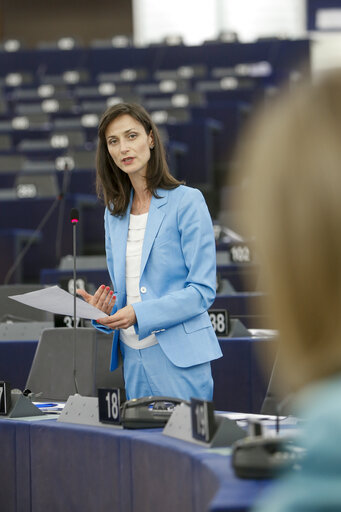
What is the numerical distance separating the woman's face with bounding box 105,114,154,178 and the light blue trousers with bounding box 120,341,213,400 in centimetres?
46

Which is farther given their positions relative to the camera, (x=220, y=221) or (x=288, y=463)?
(x=220, y=221)

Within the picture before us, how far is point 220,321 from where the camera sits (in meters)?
4.16

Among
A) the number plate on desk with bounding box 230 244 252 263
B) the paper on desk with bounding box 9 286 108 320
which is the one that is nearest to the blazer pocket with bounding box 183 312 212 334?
the paper on desk with bounding box 9 286 108 320

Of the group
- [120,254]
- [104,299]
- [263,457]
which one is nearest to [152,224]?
[120,254]

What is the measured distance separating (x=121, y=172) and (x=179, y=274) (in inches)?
13.7

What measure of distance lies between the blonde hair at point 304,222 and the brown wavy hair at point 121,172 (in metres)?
1.62

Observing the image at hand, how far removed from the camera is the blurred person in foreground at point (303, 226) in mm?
814

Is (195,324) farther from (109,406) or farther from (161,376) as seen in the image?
(109,406)

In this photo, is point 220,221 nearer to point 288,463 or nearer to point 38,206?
point 38,206

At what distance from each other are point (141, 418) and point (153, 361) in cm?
32

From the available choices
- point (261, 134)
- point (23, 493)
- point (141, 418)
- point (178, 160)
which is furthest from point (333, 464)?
point (178, 160)

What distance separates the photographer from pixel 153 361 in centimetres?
239

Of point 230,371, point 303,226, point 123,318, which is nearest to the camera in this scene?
point 303,226

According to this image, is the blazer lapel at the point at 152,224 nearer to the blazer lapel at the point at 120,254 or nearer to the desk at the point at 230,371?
the blazer lapel at the point at 120,254
